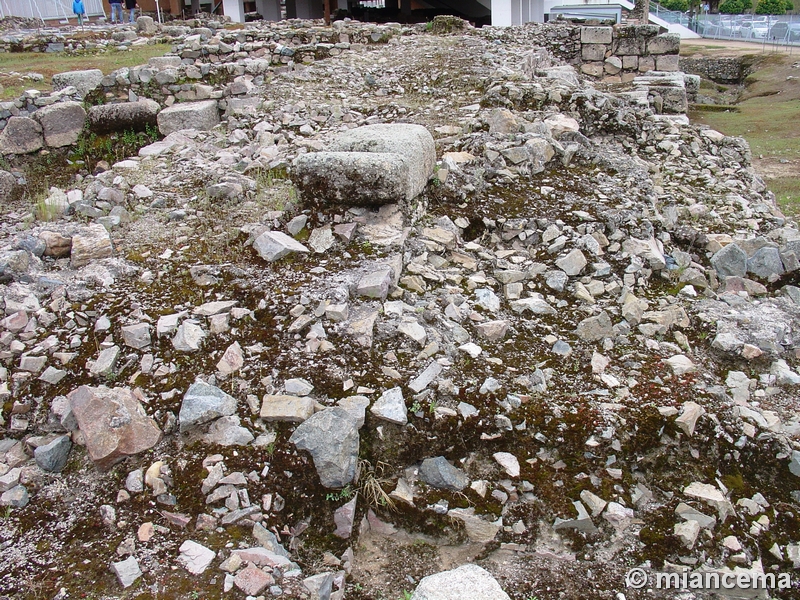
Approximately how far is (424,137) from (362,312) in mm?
1872

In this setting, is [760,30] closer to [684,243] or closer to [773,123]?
[773,123]

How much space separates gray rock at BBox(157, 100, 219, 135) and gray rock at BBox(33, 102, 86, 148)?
39.0 inches

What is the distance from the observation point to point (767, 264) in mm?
4375

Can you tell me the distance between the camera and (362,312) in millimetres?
3418

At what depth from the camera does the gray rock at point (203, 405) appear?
288 centimetres

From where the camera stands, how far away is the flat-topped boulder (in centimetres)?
402

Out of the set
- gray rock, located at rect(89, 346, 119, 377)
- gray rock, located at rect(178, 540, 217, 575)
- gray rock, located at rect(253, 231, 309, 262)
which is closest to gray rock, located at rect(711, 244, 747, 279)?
gray rock, located at rect(253, 231, 309, 262)

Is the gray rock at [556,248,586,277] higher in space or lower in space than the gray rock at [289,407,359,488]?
higher

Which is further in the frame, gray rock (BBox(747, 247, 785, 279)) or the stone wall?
the stone wall

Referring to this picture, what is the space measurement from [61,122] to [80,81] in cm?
150

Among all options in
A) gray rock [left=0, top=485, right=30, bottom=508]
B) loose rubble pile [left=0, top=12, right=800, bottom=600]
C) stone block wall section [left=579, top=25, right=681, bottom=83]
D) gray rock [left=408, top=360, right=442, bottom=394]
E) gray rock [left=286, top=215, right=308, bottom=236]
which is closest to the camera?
loose rubble pile [left=0, top=12, right=800, bottom=600]

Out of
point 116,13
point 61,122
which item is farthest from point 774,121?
point 116,13

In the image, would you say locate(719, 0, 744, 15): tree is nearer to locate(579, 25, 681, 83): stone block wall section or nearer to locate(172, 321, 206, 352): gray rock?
locate(579, 25, 681, 83): stone block wall section

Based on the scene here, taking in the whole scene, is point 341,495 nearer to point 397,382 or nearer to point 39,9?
point 397,382
